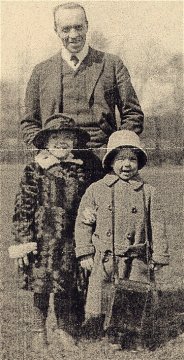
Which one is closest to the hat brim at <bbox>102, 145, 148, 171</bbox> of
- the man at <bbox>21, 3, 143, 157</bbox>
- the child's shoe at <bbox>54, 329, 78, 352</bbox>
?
the man at <bbox>21, 3, 143, 157</bbox>

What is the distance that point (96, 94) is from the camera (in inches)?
149

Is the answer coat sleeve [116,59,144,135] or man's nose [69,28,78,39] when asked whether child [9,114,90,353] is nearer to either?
coat sleeve [116,59,144,135]

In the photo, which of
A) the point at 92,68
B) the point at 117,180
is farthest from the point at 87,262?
the point at 92,68

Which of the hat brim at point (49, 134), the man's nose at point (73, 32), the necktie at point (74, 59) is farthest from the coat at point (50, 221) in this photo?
the man's nose at point (73, 32)

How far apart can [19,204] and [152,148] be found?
100 cm

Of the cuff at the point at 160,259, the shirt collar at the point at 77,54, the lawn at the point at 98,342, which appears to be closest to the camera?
the cuff at the point at 160,259

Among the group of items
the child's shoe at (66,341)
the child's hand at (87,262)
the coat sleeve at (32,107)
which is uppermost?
the coat sleeve at (32,107)

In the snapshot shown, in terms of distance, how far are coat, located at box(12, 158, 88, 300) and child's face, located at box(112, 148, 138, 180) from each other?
0.66 ft

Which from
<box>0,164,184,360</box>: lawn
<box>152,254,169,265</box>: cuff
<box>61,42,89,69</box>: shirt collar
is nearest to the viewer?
<box>152,254,169,265</box>: cuff

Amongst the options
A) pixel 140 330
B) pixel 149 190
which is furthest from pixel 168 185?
pixel 140 330

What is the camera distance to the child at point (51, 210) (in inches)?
142

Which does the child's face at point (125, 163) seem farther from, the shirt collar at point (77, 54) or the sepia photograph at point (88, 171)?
the shirt collar at point (77, 54)

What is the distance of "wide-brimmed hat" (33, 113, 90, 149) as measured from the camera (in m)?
3.59

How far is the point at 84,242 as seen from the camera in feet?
11.8
